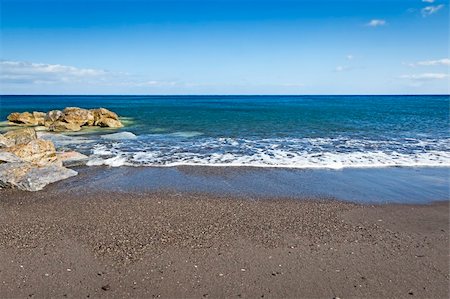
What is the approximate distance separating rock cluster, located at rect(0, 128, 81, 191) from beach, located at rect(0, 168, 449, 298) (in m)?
0.96

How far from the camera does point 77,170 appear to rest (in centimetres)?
1527

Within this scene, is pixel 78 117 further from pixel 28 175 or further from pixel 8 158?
pixel 28 175

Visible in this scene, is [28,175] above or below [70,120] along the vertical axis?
below

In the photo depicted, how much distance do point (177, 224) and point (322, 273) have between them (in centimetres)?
388

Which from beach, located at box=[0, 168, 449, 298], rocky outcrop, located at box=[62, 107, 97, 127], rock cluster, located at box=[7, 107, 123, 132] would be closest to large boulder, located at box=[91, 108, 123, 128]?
rock cluster, located at box=[7, 107, 123, 132]

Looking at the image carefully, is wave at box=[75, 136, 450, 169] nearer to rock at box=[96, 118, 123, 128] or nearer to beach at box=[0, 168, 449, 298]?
beach at box=[0, 168, 449, 298]

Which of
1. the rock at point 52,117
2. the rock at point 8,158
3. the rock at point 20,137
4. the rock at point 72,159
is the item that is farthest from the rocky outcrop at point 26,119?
the rock at point 8,158

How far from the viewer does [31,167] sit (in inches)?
523

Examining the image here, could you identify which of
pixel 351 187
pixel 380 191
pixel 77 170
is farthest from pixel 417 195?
pixel 77 170

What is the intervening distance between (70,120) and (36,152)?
20.1 meters

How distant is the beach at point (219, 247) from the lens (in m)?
6.09

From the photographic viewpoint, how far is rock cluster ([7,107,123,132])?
3280cm

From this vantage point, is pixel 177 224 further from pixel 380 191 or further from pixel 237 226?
pixel 380 191

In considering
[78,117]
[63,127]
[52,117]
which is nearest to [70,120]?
[78,117]
